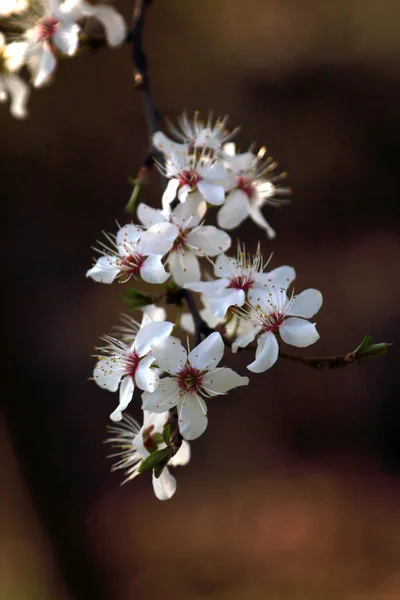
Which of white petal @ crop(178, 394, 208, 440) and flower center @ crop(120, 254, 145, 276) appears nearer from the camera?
white petal @ crop(178, 394, 208, 440)

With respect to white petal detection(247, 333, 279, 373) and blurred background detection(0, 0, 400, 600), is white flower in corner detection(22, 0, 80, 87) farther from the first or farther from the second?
blurred background detection(0, 0, 400, 600)

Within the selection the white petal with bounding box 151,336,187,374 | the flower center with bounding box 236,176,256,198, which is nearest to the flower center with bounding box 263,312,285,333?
the white petal with bounding box 151,336,187,374

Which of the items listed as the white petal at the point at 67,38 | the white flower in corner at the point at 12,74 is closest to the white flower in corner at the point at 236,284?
the white petal at the point at 67,38

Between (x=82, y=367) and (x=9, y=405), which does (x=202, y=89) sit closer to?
(x=82, y=367)

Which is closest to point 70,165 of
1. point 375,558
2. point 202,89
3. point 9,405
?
point 202,89

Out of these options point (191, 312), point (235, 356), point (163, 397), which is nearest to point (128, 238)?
point (191, 312)

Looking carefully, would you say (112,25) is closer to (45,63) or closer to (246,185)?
(45,63)
